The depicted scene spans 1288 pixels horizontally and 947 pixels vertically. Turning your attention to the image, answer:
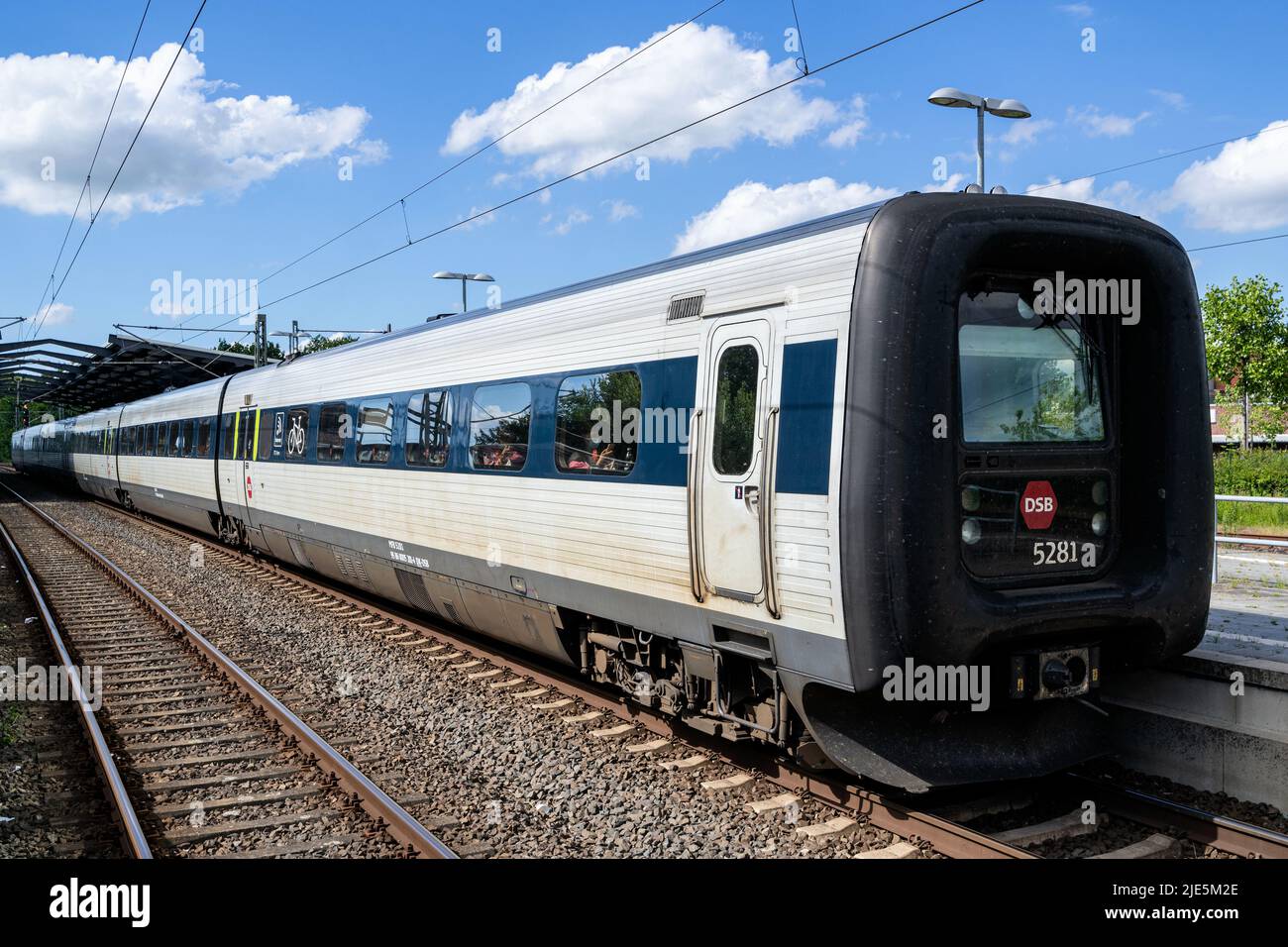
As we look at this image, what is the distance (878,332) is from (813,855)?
261cm

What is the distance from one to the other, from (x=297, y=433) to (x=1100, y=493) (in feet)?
35.1

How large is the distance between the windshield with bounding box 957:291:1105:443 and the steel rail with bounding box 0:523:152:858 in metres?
4.85

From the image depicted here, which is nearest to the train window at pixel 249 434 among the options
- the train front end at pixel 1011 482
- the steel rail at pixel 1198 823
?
the train front end at pixel 1011 482

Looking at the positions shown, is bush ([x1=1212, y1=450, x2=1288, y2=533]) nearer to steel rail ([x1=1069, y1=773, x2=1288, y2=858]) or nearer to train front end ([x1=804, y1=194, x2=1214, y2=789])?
train front end ([x1=804, y1=194, x2=1214, y2=789])

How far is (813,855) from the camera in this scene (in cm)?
534

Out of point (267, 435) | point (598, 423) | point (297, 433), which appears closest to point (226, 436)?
point (267, 435)

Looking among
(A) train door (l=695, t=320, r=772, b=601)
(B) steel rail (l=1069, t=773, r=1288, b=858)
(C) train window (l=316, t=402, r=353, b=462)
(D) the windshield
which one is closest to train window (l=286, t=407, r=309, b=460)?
(C) train window (l=316, t=402, r=353, b=462)

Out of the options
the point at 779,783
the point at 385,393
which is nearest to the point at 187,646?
the point at 385,393

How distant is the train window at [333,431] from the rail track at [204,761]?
97.5 inches

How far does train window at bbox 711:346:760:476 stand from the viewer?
588 cm

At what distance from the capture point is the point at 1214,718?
244 inches

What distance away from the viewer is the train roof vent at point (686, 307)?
6402 millimetres
